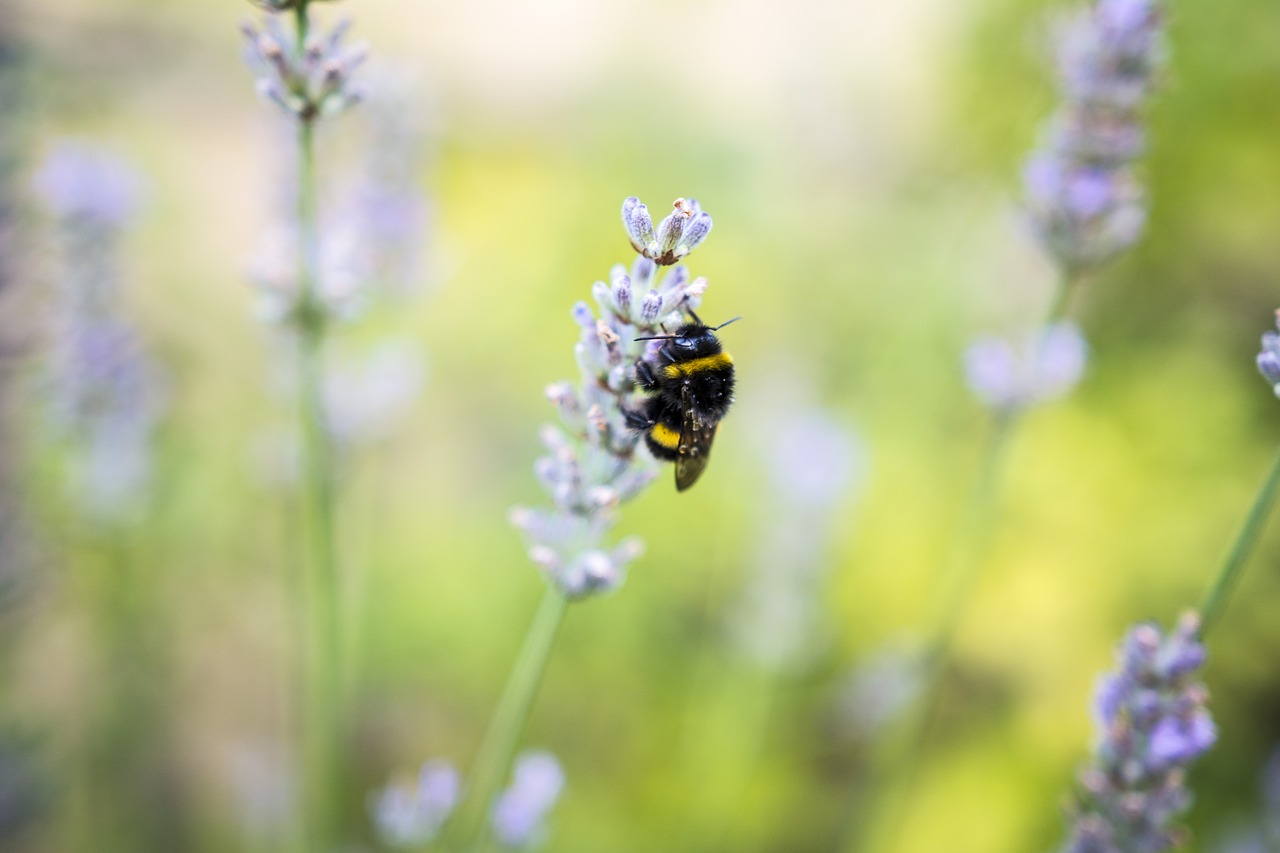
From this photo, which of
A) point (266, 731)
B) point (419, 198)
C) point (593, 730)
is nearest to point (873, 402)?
point (593, 730)

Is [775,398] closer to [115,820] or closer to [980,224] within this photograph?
[980,224]

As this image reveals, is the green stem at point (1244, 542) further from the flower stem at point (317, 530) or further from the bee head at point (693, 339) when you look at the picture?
the flower stem at point (317, 530)

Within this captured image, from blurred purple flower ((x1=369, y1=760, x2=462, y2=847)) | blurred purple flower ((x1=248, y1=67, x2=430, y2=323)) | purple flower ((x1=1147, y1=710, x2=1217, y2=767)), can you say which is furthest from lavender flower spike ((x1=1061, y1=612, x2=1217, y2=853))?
blurred purple flower ((x1=248, y1=67, x2=430, y2=323))

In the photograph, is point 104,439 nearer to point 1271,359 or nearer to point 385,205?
point 385,205

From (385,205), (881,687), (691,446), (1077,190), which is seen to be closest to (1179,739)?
(691,446)

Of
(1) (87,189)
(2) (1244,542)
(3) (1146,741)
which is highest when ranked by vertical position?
(1) (87,189)

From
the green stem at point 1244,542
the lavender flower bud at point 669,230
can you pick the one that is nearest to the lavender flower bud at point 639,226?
the lavender flower bud at point 669,230
